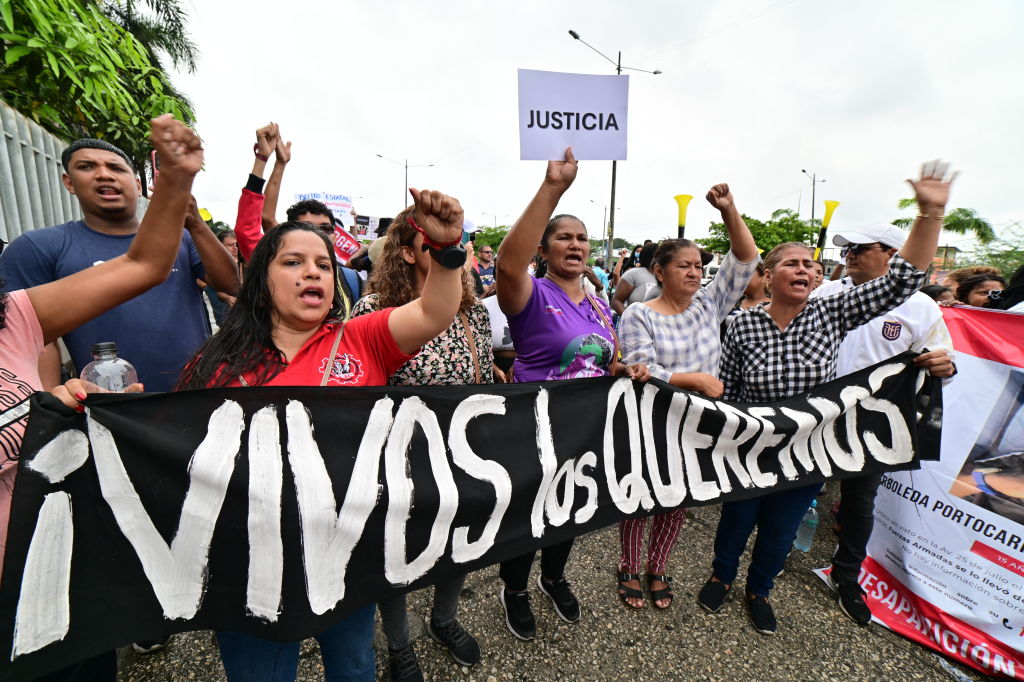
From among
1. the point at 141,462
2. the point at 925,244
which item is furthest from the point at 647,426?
the point at 141,462

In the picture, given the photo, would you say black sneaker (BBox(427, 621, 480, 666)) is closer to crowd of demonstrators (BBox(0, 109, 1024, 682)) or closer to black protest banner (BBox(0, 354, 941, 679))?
crowd of demonstrators (BBox(0, 109, 1024, 682))

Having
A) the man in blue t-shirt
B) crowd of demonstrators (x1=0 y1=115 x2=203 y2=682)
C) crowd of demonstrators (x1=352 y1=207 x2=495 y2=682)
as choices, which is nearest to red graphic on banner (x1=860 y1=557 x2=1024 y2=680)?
crowd of demonstrators (x1=352 y1=207 x2=495 y2=682)

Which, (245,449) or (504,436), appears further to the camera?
(504,436)

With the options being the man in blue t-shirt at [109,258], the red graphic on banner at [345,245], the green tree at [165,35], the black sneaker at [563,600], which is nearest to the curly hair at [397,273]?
the man in blue t-shirt at [109,258]

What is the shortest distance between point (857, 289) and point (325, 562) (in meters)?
2.60

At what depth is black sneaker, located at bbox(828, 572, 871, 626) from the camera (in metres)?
2.49

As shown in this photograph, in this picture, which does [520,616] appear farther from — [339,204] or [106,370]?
[339,204]

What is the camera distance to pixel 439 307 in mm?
1510

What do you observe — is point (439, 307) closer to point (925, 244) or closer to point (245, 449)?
point (245, 449)

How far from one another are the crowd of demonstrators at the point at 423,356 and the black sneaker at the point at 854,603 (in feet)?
6.65

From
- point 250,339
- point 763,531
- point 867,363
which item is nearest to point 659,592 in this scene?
point 763,531

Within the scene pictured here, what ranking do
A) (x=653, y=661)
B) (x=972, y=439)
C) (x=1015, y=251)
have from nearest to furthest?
(x=653, y=661)
(x=972, y=439)
(x=1015, y=251)

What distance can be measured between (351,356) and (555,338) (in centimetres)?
94

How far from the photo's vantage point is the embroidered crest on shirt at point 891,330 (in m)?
2.60
